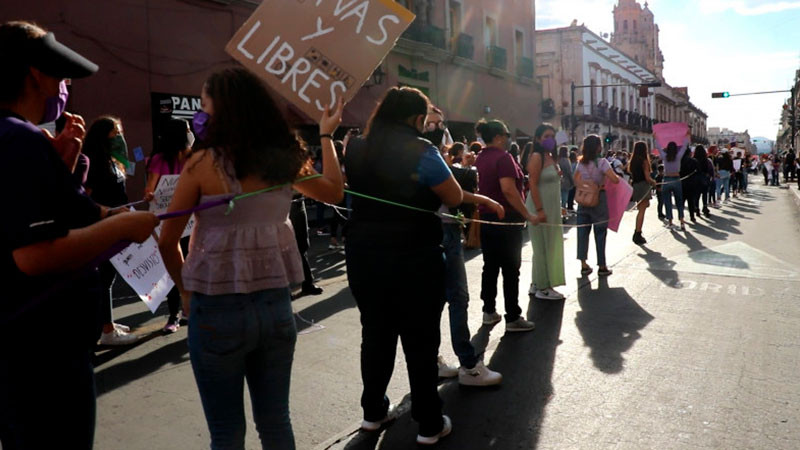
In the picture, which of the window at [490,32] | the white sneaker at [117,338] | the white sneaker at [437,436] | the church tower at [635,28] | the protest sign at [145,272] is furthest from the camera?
the church tower at [635,28]

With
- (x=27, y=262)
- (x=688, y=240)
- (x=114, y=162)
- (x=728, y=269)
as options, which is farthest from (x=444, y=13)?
(x=27, y=262)

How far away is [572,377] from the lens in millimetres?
4277

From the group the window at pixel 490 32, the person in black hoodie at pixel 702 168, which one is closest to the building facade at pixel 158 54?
the window at pixel 490 32

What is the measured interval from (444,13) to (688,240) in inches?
596

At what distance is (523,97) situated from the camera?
1204 inches

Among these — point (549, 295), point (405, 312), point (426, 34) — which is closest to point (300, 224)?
point (549, 295)

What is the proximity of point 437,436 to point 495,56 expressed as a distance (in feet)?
82.8

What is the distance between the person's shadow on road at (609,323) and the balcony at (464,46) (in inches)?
725

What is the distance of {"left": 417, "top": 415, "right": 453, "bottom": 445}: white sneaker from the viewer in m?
3.31

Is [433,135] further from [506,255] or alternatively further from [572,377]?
[572,377]

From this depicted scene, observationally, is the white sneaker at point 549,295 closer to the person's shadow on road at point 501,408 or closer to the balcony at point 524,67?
the person's shadow on road at point 501,408

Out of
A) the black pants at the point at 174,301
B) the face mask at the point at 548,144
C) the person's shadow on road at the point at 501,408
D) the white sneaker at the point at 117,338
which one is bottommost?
the person's shadow on road at the point at 501,408

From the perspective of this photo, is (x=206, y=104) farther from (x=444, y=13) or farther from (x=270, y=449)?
(x=444, y=13)

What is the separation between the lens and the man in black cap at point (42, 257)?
5.37 feet
